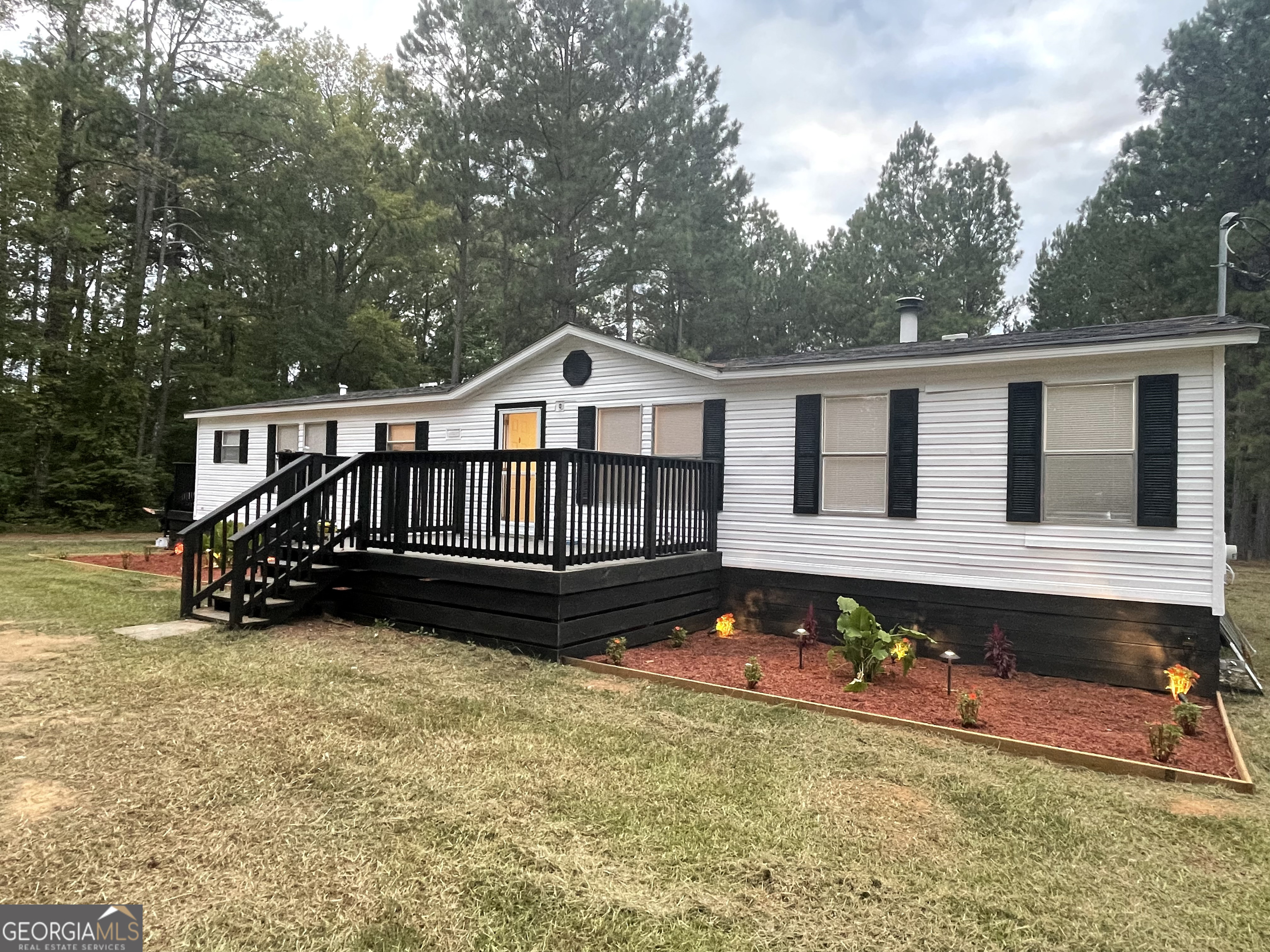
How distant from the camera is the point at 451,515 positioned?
21.9 feet

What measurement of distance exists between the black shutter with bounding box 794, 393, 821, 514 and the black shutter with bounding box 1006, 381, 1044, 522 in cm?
173

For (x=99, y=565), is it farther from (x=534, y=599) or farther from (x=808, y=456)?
(x=808, y=456)

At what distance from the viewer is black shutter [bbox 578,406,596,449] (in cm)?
914

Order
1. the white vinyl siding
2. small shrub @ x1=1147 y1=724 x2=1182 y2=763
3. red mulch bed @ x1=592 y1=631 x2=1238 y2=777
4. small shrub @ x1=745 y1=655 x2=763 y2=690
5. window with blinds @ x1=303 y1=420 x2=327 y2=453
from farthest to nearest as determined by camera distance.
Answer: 1. window with blinds @ x1=303 y1=420 x2=327 y2=453
2. the white vinyl siding
3. small shrub @ x1=745 y1=655 x2=763 y2=690
4. red mulch bed @ x1=592 y1=631 x2=1238 y2=777
5. small shrub @ x1=1147 y1=724 x2=1182 y2=763

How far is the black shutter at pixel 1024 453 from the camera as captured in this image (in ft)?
20.7

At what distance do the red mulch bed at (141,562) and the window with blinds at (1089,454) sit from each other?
10.7 m

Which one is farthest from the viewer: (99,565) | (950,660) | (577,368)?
(99,565)

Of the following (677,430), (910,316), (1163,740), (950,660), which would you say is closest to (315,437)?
(677,430)

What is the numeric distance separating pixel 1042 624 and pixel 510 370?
22.4 ft

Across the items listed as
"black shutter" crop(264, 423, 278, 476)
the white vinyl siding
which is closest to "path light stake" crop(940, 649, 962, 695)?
the white vinyl siding

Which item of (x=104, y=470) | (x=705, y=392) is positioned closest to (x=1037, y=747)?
(x=705, y=392)

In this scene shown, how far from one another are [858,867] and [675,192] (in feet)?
66.1

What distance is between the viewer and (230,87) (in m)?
20.7

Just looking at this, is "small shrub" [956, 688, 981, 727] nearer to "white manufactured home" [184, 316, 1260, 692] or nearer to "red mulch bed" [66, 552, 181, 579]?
"white manufactured home" [184, 316, 1260, 692]
